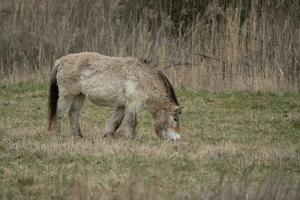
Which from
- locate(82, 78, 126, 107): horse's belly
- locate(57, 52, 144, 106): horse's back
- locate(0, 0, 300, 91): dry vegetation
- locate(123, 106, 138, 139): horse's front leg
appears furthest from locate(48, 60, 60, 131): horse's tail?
locate(0, 0, 300, 91): dry vegetation

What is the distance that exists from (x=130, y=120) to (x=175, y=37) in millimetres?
6927

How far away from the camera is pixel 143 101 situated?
1141 cm

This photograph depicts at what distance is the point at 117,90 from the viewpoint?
37.2ft

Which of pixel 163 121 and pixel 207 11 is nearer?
pixel 163 121

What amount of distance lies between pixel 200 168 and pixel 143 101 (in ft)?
8.36

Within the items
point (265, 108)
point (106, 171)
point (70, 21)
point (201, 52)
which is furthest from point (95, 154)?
point (70, 21)

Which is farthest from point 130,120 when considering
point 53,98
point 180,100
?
point 180,100

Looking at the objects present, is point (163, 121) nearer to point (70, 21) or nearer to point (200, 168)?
point (200, 168)

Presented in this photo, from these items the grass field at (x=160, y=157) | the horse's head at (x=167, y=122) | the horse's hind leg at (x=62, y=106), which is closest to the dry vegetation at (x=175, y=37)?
the grass field at (x=160, y=157)

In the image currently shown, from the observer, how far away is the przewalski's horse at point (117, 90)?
37.2 ft

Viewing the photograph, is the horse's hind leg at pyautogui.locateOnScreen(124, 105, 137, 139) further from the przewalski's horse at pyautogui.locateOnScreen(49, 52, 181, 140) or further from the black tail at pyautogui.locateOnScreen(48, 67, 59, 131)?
the black tail at pyautogui.locateOnScreen(48, 67, 59, 131)

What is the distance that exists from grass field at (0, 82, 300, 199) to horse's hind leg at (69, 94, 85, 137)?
0.17 meters

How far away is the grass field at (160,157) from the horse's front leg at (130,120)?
25cm

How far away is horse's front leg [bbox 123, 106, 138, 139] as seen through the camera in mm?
11242
